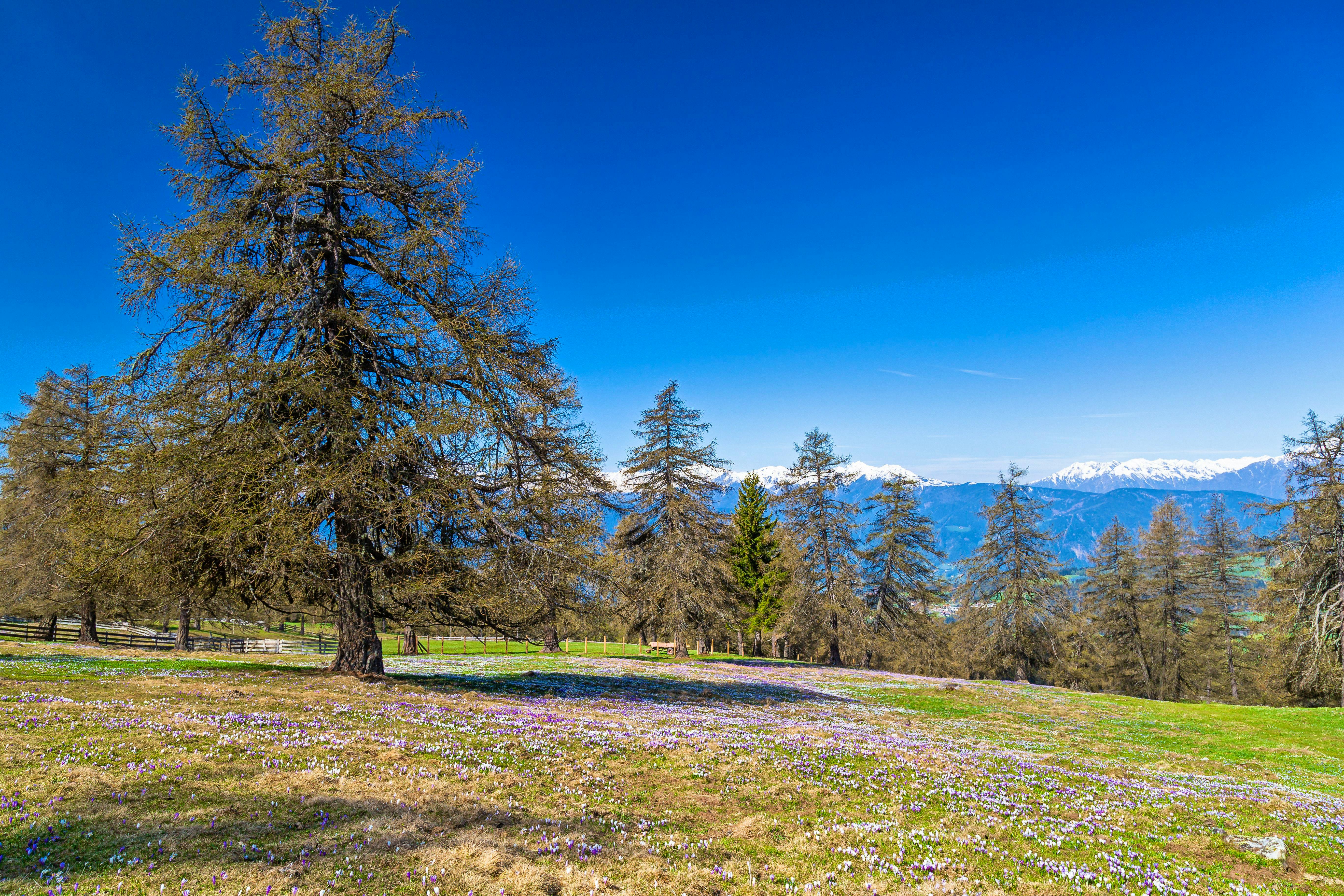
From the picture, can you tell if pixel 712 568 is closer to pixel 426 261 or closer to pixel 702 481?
pixel 702 481

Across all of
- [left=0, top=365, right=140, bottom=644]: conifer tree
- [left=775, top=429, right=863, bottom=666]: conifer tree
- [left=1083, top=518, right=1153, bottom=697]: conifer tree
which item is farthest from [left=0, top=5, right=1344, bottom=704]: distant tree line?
[left=1083, top=518, right=1153, bottom=697]: conifer tree

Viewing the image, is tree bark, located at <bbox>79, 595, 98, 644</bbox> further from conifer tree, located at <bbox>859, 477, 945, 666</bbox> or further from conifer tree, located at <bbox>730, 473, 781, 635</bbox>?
conifer tree, located at <bbox>859, 477, 945, 666</bbox>

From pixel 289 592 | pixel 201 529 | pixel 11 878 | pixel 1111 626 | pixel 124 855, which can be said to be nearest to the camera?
pixel 11 878

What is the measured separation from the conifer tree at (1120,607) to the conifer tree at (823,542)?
22.9 m

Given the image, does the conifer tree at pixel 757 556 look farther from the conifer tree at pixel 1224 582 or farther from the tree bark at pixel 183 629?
the tree bark at pixel 183 629

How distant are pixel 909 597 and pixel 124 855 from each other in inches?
1852

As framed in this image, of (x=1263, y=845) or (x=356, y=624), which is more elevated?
(x=356, y=624)

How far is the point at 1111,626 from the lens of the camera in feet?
166

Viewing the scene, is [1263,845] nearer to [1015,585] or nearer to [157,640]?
[1015,585]

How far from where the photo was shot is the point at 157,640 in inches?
1588

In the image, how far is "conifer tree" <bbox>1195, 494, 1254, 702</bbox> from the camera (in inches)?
1838

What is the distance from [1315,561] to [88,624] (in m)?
63.5

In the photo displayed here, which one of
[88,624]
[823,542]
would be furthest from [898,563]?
[88,624]

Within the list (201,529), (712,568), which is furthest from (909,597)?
(201,529)
